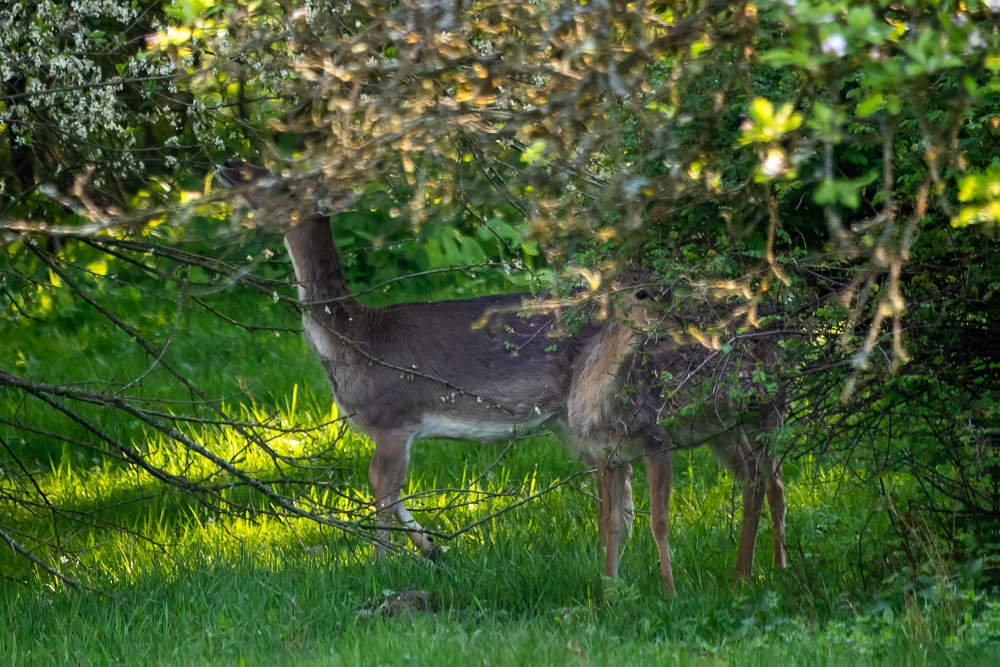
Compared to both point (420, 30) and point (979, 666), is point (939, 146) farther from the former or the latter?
point (979, 666)

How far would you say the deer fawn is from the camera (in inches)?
274

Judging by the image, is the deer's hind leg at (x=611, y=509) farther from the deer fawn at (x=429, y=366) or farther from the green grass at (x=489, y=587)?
the deer fawn at (x=429, y=366)

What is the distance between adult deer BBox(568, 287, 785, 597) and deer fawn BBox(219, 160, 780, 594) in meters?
0.31

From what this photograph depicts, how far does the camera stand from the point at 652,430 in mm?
6070

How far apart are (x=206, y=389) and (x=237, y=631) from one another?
4.38m

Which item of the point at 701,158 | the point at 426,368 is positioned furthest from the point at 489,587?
the point at 701,158

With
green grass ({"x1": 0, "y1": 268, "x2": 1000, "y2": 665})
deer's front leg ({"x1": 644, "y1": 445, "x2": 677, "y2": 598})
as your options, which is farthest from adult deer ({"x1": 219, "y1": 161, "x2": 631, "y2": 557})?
deer's front leg ({"x1": 644, "y1": 445, "x2": 677, "y2": 598})

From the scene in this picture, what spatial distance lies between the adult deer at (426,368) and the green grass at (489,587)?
394mm

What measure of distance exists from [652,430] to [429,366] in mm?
1741

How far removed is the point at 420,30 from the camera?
3.62 metres

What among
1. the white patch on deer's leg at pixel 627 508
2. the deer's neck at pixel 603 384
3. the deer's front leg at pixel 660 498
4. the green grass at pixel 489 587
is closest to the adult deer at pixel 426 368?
the white patch on deer's leg at pixel 627 508

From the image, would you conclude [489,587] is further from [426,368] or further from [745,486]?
[426,368]

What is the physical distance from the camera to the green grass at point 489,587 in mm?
4273

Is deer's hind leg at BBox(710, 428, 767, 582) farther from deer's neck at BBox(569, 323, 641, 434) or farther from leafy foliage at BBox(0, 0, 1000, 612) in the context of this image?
leafy foliage at BBox(0, 0, 1000, 612)
